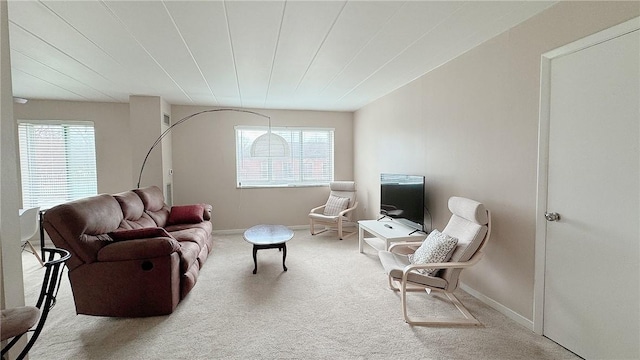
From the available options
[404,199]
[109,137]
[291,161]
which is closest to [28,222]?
[109,137]

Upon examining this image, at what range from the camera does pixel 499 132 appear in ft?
7.53

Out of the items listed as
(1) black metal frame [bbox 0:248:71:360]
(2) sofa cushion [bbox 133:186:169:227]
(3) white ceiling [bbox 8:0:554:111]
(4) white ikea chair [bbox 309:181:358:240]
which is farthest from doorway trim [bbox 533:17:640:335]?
(2) sofa cushion [bbox 133:186:169:227]

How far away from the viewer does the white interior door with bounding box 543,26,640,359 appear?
1509 millimetres

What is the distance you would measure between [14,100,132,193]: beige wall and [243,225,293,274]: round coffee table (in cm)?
266

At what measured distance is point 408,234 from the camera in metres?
3.17

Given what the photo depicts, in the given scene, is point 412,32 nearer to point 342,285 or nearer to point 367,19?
point 367,19

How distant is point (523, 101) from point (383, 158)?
233 centimetres

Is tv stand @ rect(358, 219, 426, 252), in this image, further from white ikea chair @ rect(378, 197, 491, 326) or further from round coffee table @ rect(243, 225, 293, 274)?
round coffee table @ rect(243, 225, 293, 274)

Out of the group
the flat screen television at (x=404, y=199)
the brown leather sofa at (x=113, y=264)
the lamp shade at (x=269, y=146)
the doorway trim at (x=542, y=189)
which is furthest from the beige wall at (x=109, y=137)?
the doorway trim at (x=542, y=189)

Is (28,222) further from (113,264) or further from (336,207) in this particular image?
(336,207)

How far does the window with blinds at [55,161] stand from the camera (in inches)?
170

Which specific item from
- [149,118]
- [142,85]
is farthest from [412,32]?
[149,118]

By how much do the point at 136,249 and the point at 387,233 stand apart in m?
2.64

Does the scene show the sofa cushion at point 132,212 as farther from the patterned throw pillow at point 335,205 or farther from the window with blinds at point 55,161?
the patterned throw pillow at point 335,205
